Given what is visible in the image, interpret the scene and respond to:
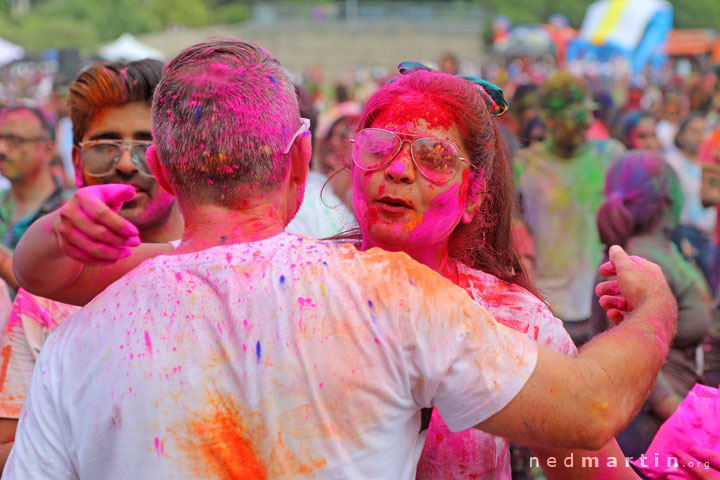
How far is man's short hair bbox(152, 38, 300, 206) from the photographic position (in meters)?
1.62

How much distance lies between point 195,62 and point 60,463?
858mm

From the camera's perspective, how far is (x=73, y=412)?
158 centimetres

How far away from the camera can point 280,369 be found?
1.51m

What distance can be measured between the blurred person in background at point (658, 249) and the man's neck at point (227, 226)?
2.05m

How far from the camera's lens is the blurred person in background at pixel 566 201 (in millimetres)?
5227

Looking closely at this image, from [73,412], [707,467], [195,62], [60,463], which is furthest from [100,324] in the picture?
[707,467]

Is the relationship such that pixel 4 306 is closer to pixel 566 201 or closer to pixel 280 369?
pixel 280 369

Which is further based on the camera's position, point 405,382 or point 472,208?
point 472,208

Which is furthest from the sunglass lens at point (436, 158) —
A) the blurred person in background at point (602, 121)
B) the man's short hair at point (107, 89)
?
the blurred person in background at point (602, 121)

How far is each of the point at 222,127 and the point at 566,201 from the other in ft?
13.3

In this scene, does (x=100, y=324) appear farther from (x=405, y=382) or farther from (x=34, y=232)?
(x=405, y=382)

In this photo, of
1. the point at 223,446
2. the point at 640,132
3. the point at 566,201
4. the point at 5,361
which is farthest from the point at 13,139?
the point at 640,132

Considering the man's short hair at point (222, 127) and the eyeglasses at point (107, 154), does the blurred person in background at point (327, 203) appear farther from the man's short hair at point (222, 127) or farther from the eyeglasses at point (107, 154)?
the man's short hair at point (222, 127)

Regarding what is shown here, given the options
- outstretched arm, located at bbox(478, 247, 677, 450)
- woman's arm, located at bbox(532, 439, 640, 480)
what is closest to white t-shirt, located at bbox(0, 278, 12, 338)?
woman's arm, located at bbox(532, 439, 640, 480)
